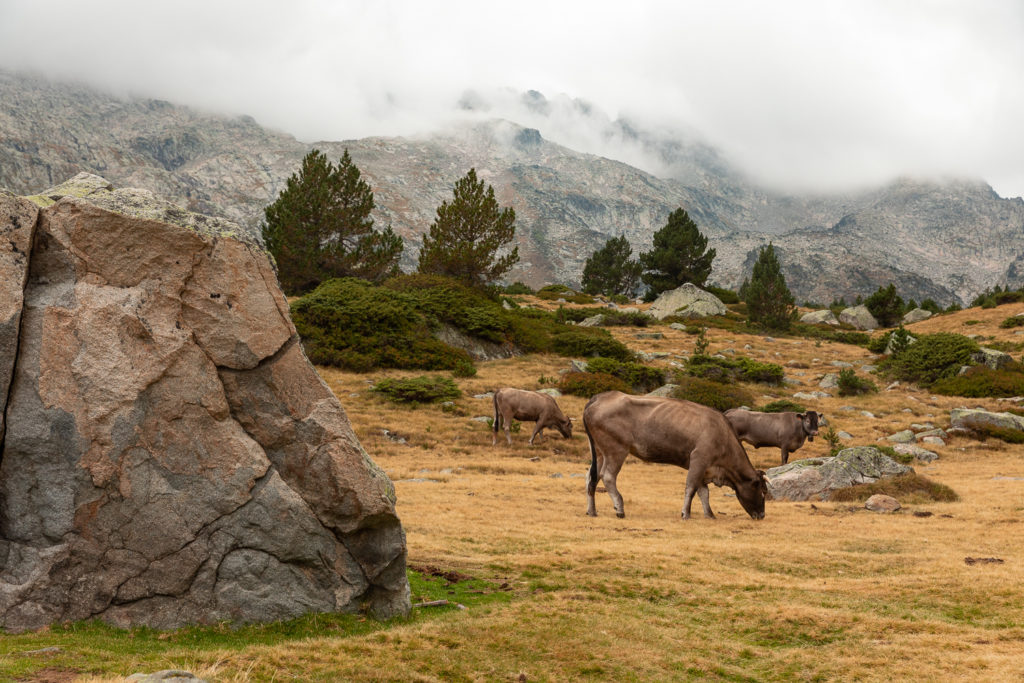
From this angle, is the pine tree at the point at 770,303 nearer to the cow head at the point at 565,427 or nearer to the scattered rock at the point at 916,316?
the scattered rock at the point at 916,316

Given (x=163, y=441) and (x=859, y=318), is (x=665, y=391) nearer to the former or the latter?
(x=163, y=441)

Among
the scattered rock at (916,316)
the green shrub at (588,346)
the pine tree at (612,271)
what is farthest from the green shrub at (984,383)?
the pine tree at (612,271)

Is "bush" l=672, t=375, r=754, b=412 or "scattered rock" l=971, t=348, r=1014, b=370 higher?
"scattered rock" l=971, t=348, r=1014, b=370

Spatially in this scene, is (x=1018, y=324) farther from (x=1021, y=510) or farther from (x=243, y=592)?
(x=243, y=592)

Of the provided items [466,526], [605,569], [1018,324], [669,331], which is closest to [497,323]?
[669,331]

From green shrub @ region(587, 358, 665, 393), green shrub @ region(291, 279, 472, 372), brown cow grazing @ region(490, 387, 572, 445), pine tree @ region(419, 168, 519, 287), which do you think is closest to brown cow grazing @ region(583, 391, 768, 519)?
brown cow grazing @ region(490, 387, 572, 445)

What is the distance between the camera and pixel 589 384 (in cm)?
3325

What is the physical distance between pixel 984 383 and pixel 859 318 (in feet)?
134

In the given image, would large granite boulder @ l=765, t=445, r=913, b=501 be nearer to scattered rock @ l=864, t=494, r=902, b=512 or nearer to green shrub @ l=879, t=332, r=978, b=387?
scattered rock @ l=864, t=494, r=902, b=512

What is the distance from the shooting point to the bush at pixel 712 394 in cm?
3142

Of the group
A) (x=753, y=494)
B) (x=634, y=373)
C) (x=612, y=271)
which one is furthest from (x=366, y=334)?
(x=612, y=271)

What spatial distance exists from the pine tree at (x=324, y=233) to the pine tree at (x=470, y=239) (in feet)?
12.8

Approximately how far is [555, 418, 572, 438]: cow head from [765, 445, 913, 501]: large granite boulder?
867 cm

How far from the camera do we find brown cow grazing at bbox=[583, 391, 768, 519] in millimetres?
15562
